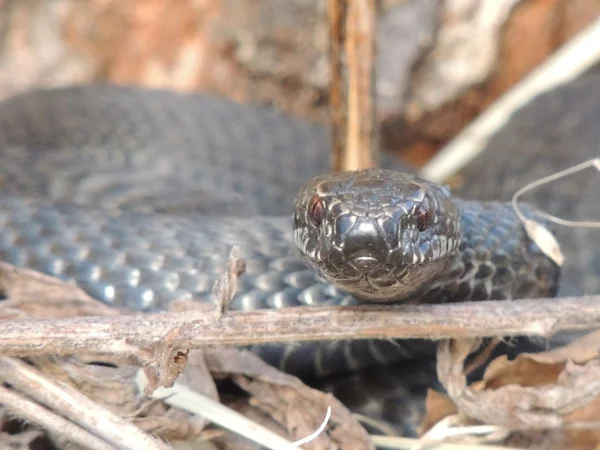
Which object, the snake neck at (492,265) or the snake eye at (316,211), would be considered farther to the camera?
the snake neck at (492,265)

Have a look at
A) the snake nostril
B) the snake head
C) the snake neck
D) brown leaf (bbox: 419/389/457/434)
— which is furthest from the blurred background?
the snake nostril

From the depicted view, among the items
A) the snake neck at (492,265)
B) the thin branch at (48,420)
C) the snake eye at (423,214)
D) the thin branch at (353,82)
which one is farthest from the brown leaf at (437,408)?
the thin branch at (353,82)

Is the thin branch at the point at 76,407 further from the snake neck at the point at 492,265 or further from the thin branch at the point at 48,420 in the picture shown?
the snake neck at the point at 492,265

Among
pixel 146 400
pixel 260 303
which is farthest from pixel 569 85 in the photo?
pixel 146 400

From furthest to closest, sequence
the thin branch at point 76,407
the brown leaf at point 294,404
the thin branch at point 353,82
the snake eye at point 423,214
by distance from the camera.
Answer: the thin branch at point 353,82
the brown leaf at point 294,404
the snake eye at point 423,214
the thin branch at point 76,407

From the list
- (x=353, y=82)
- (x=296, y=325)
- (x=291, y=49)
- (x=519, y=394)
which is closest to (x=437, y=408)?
(x=519, y=394)

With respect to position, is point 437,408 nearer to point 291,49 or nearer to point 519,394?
point 519,394

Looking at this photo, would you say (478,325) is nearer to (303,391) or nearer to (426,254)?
(426,254)

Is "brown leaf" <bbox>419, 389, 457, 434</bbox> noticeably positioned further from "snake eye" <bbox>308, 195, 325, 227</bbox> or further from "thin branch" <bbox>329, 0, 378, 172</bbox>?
"thin branch" <bbox>329, 0, 378, 172</bbox>
